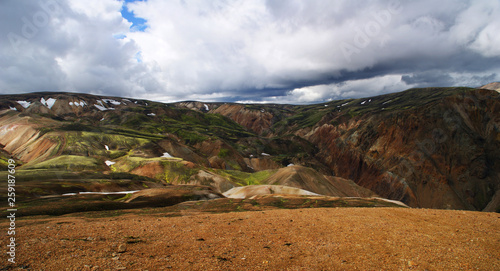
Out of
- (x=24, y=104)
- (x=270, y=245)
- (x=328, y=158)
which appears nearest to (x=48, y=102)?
(x=24, y=104)

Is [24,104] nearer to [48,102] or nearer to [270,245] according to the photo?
[48,102]

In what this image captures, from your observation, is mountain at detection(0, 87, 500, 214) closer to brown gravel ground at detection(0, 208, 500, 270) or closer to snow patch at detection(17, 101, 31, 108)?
brown gravel ground at detection(0, 208, 500, 270)

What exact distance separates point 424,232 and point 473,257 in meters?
3.27

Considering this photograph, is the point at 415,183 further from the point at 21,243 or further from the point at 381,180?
the point at 21,243

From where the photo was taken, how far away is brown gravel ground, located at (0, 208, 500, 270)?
850 cm

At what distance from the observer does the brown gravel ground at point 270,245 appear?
850 centimetres

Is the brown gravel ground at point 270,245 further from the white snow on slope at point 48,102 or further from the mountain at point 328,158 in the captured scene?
the white snow on slope at point 48,102

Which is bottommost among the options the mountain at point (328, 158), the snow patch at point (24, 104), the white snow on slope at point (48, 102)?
the mountain at point (328, 158)

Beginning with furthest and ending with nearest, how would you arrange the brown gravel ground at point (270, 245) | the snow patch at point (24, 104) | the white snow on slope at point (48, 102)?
1. the white snow on slope at point (48, 102)
2. the snow patch at point (24, 104)
3. the brown gravel ground at point (270, 245)

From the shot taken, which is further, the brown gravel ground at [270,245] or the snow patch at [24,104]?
the snow patch at [24,104]

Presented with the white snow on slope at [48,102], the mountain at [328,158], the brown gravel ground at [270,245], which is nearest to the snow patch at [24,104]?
the white snow on slope at [48,102]

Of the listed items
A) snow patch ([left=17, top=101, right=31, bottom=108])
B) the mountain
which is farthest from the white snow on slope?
the mountain

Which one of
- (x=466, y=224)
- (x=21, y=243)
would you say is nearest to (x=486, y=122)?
(x=466, y=224)

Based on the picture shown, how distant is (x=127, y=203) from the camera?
25.7 m
